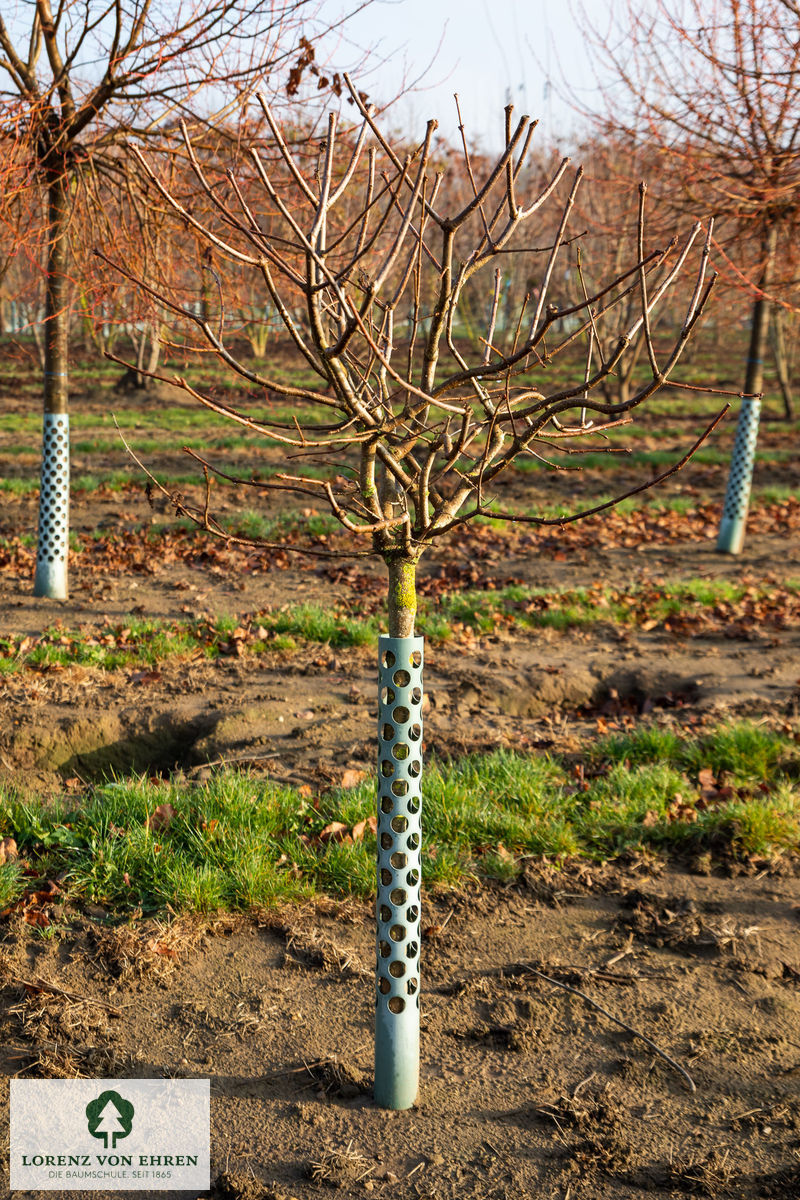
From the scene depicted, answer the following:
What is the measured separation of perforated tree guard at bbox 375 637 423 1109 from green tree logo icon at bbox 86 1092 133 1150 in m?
0.70

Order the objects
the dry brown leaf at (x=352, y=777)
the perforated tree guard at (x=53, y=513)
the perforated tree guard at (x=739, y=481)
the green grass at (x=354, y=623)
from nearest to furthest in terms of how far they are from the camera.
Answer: the dry brown leaf at (x=352, y=777) < the green grass at (x=354, y=623) < the perforated tree guard at (x=53, y=513) < the perforated tree guard at (x=739, y=481)

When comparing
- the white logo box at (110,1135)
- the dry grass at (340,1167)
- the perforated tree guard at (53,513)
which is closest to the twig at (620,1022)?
the dry grass at (340,1167)

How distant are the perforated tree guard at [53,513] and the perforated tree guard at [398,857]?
17.9 feet

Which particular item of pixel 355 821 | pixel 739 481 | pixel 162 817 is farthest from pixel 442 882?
pixel 739 481

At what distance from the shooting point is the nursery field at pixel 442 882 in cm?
261

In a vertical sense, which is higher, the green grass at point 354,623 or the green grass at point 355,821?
the green grass at point 354,623

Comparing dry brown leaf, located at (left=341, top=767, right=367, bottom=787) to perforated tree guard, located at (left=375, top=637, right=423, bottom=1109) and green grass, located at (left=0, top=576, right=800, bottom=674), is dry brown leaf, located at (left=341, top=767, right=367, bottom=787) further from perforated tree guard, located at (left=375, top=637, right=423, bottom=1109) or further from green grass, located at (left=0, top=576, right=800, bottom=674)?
green grass, located at (left=0, top=576, right=800, bottom=674)

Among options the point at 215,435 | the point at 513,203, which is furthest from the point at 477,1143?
the point at 215,435

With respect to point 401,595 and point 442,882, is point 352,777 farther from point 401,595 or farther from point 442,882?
point 401,595

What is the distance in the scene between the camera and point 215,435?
1664cm

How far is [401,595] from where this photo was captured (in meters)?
2.50

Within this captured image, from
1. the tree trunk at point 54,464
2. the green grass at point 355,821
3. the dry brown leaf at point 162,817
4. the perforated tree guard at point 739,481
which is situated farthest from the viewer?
the perforated tree guard at point 739,481

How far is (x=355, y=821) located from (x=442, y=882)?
49 centimetres

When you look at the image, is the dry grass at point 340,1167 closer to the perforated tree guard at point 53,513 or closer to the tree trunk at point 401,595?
the tree trunk at point 401,595
